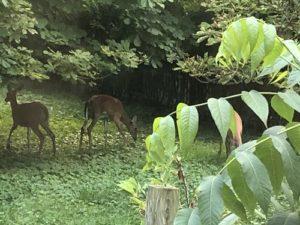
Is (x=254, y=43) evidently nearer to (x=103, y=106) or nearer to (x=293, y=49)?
(x=293, y=49)

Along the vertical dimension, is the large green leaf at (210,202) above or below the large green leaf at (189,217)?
above

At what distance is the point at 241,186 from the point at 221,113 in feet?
0.59

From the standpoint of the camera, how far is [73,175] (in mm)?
8117

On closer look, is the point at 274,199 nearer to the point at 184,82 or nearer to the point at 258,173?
the point at 258,173

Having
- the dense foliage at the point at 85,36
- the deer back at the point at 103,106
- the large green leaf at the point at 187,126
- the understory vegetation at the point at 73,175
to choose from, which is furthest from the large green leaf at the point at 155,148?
the deer back at the point at 103,106

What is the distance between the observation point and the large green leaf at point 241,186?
133 cm

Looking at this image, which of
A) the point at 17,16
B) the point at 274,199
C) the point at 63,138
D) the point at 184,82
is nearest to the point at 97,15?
the point at 63,138

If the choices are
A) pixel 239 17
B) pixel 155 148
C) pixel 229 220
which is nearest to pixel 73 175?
pixel 239 17

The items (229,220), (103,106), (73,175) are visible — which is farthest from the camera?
(103,106)

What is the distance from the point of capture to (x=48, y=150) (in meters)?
9.55

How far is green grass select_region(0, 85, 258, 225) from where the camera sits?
21.0 feet

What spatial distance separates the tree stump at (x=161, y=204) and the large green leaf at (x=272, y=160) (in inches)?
32.5

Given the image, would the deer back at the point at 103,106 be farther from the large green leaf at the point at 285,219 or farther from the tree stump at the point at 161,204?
the large green leaf at the point at 285,219

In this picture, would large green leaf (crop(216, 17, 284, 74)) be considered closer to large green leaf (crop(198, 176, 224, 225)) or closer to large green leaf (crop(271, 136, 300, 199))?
large green leaf (crop(271, 136, 300, 199))
